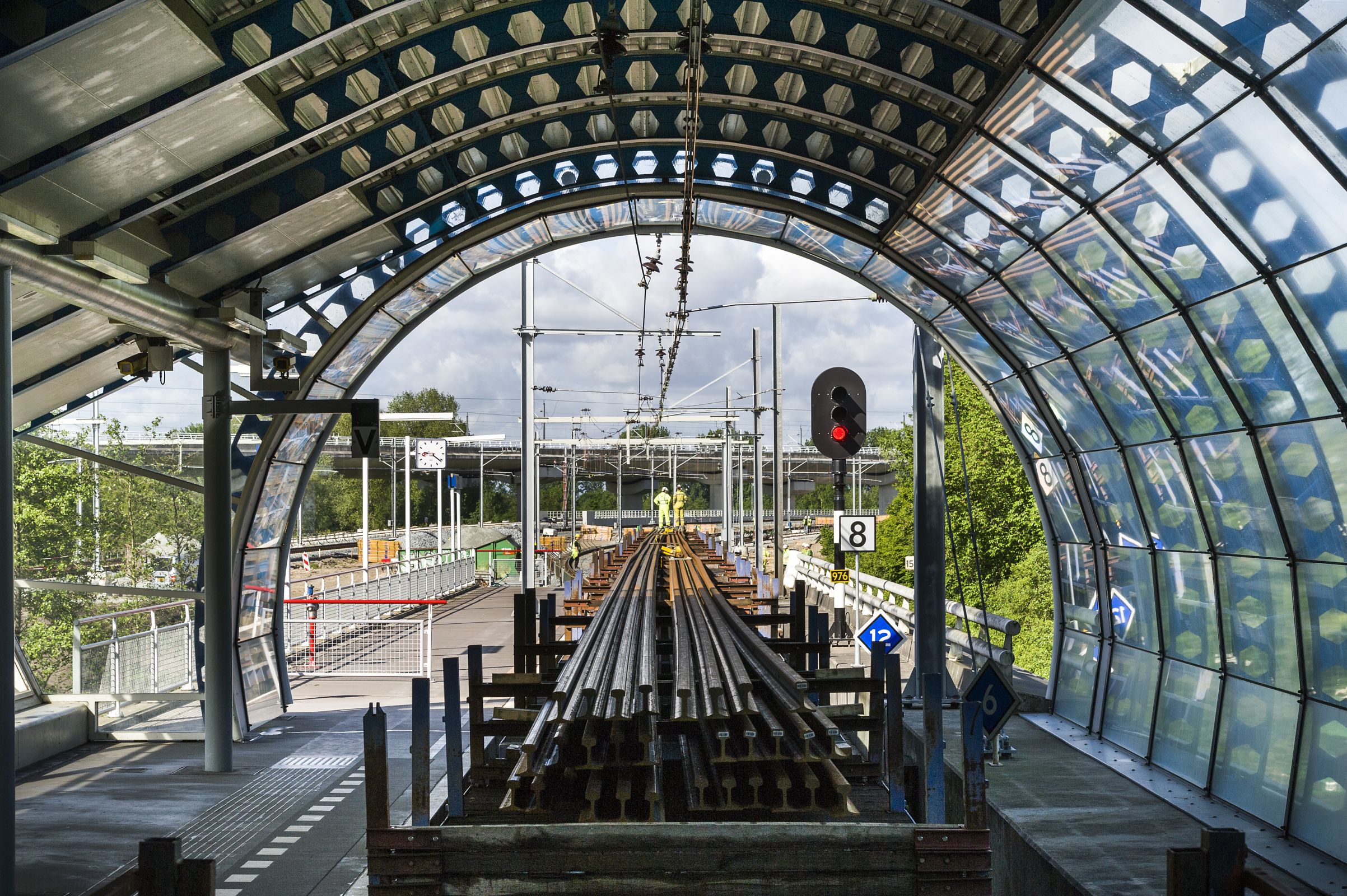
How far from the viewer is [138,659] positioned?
630 inches

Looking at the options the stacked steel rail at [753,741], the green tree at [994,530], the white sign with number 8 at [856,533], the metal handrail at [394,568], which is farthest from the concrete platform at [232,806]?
the green tree at [994,530]

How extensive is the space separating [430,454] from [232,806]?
38255 millimetres

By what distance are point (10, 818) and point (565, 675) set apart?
449 cm

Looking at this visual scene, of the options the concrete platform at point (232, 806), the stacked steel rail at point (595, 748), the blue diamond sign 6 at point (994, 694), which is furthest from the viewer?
the blue diamond sign 6 at point (994, 694)

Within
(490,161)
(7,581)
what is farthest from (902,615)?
(7,581)

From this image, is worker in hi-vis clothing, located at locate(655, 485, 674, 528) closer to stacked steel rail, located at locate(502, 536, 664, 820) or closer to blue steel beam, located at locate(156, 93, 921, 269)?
blue steel beam, located at locate(156, 93, 921, 269)

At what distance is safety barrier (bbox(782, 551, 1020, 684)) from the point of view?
15086 millimetres

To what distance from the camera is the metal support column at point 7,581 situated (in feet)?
26.6

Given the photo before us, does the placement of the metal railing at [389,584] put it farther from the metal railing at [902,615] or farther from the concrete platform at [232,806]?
the metal railing at [902,615]

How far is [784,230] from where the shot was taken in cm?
1608

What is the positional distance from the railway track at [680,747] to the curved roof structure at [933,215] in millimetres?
4974

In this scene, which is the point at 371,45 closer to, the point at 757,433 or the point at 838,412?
the point at 838,412

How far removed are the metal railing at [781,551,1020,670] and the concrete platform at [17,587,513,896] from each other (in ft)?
21.7

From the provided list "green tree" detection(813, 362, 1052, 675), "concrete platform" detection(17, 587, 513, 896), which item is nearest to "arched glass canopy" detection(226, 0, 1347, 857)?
"concrete platform" detection(17, 587, 513, 896)
